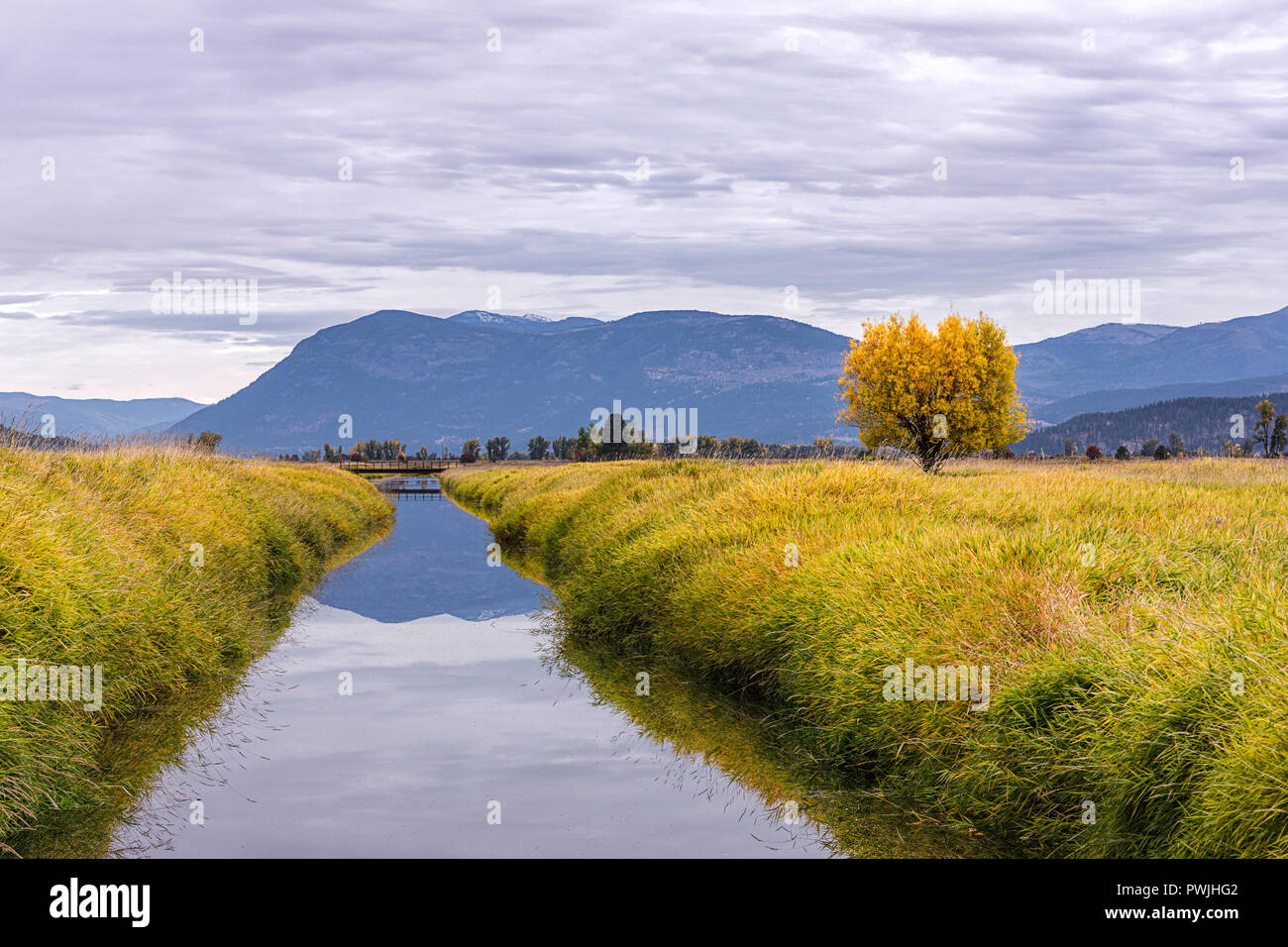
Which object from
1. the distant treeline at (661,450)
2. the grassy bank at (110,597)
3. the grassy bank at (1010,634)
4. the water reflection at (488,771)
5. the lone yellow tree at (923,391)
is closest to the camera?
the grassy bank at (1010,634)

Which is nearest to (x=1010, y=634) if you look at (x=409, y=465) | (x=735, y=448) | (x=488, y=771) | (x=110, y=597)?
(x=488, y=771)

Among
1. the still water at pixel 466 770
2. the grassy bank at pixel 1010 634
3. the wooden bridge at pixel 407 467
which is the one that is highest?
the wooden bridge at pixel 407 467

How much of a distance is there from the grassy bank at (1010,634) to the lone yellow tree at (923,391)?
3891cm

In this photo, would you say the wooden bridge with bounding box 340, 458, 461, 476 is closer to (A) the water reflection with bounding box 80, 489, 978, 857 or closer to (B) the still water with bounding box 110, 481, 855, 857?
(B) the still water with bounding box 110, 481, 855, 857

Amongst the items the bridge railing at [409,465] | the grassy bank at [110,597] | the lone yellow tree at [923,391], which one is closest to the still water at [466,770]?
the grassy bank at [110,597]

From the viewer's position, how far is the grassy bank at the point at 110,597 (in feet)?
29.9

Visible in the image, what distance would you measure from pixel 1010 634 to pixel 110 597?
9.26 meters

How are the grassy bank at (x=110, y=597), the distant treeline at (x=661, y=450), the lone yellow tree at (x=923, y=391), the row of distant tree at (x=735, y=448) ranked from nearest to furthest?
the grassy bank at (x=110, y=597), the distant treeline at (x=661, y=450), the row of distant tree at (x=735, y=448), the lone yellow tree at (x=923, y=391)

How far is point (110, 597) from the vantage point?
1202cm

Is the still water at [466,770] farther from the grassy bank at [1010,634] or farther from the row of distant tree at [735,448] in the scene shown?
the row of distant tree at [735,448]

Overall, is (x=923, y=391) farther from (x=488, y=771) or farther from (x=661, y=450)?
(x=488, y=771)

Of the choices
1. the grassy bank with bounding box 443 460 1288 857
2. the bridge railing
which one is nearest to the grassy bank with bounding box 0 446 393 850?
the grassy bank with bounding box 443 460 1288 857
